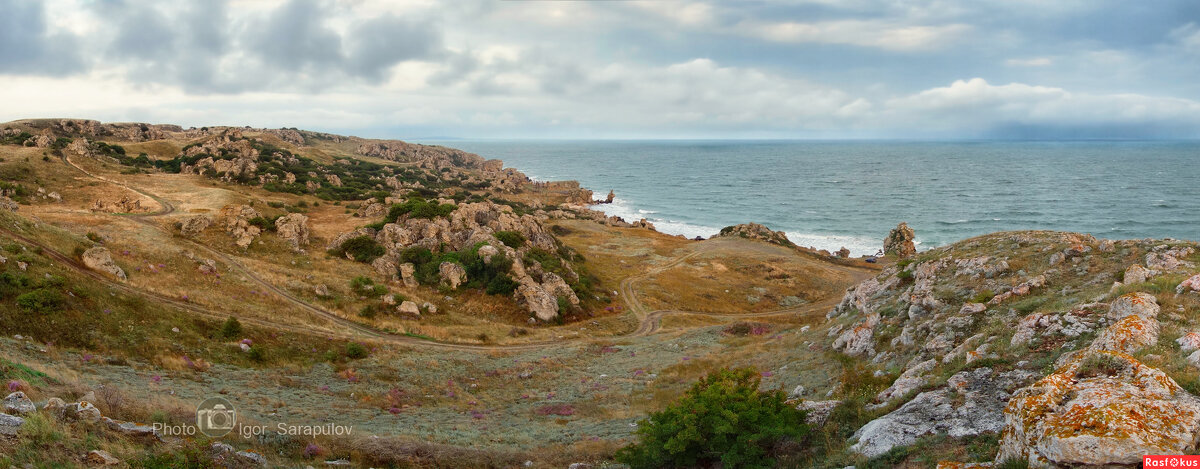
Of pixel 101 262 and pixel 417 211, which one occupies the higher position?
pixel 417 211

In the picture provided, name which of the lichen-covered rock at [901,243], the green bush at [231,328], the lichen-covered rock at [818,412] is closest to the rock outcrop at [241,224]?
the green bush at [231,328]

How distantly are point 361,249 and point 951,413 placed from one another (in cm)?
4630

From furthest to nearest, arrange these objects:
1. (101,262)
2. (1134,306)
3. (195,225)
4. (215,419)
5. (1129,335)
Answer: (195,225), (101,262), (215,419), (1134,306), (1129,335)

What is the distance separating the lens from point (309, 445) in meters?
15.0

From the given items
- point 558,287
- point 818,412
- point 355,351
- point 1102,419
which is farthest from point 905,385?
point 558,287

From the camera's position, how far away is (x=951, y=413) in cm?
1105


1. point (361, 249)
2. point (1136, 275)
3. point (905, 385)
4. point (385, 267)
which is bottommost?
point (385, 267)

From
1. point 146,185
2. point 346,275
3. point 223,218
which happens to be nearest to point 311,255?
point 346,275

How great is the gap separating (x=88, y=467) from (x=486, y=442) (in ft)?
36.6

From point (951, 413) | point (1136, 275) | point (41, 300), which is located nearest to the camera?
point (951, 413)

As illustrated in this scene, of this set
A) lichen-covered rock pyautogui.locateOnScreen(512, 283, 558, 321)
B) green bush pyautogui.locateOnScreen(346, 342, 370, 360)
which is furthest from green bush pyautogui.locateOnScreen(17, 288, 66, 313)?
lichen-covered rock pyautogui.locateOnScreen(512, 283, 558, 321)

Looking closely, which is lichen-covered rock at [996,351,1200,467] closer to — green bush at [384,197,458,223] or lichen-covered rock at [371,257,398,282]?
lichen-covered rock at [371,257,398,282]

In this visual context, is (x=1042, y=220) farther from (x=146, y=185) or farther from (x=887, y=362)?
(x=146, y=185)

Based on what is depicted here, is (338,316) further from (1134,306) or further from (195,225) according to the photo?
(1134,306)
